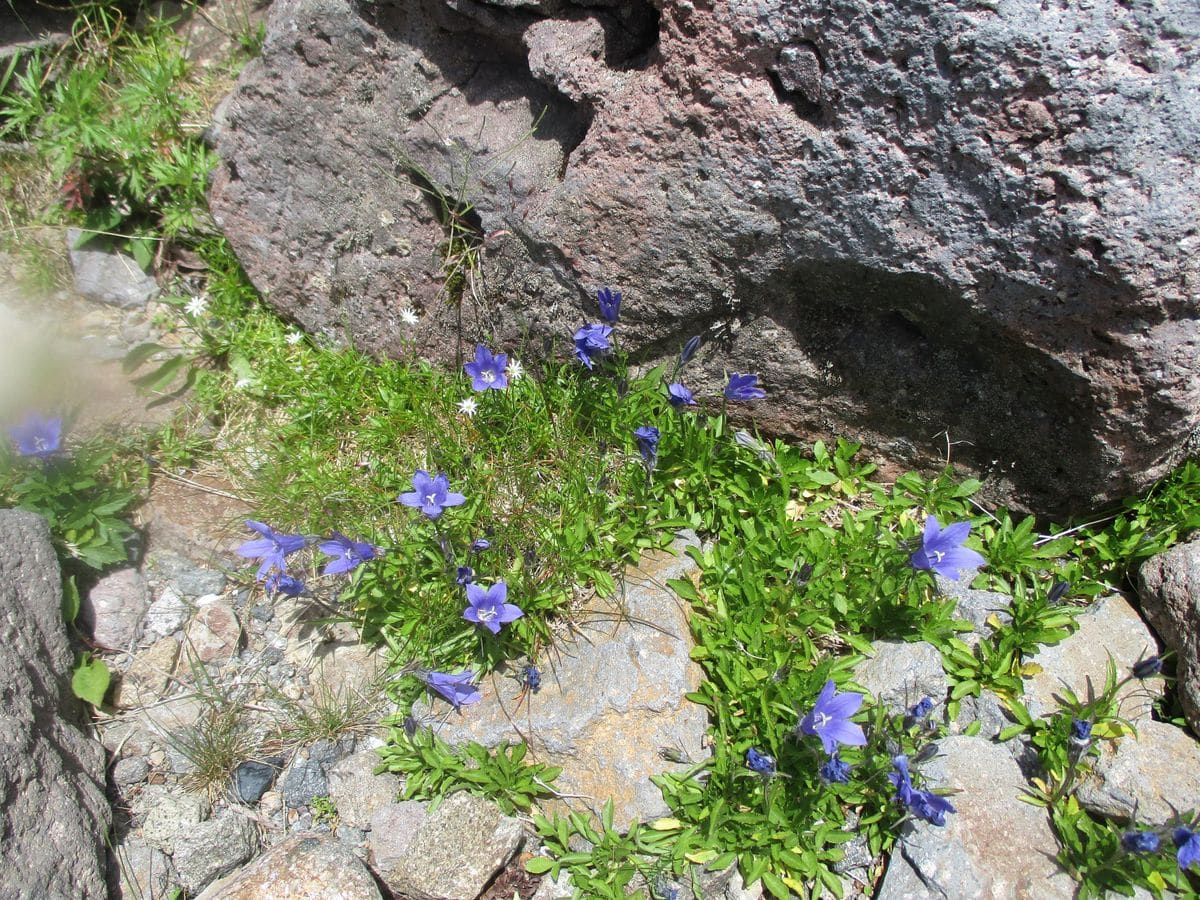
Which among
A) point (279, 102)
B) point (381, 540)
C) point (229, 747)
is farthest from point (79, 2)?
point (229, 747)

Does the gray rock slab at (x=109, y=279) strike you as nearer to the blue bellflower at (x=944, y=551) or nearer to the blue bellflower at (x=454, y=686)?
the blue bellflower at (x=454, y=686)

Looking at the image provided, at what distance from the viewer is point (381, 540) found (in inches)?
152

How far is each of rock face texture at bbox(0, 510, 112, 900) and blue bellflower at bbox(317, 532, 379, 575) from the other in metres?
1.14

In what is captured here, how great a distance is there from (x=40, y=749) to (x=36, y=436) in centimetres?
149

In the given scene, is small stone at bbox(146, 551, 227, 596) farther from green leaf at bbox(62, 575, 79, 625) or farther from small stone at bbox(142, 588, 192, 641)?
green leaf at bbox(62, 575, 79, 625)

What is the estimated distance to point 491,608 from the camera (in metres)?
3.45

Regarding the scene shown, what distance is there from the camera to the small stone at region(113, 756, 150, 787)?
355cm

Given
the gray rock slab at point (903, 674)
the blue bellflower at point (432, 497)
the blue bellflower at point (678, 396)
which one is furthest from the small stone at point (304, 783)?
the gray rock slab at point (903, 674)

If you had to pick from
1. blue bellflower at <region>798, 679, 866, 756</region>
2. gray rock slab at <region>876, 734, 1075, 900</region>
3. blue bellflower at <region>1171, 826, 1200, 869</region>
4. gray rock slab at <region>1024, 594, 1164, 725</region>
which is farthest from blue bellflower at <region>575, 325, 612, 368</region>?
blue bellflower at <region>1171, 826, 1200, 869</region>

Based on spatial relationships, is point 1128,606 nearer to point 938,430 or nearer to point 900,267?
point 938,430

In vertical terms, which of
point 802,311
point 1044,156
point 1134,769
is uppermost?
point 1044,156

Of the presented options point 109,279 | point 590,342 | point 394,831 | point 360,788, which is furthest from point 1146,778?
point 109,279

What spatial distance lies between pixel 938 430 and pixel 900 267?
86 centimetres

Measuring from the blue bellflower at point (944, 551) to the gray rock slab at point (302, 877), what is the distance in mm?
2331
